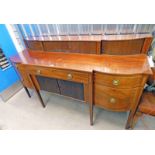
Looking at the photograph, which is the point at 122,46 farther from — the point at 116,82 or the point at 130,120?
the point at 130,120

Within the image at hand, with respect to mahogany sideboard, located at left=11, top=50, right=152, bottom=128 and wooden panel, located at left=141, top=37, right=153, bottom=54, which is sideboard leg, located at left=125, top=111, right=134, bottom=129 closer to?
mahogany sideboard, located at left=11, top=50, right=152, bottom=128

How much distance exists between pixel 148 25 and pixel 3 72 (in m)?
2.13

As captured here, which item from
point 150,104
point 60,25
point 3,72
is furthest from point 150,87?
point 3,72

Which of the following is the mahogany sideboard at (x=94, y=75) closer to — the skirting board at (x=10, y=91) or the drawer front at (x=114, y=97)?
the drawer front at (x=114, y=97)

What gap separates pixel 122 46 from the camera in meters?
1.17

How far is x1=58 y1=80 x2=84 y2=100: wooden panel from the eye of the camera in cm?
126

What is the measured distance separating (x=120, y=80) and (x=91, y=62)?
1.13 ft

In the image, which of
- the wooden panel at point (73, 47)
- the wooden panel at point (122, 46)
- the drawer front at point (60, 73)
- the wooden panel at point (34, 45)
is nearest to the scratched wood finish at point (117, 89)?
the drawer front at point (60, 73)

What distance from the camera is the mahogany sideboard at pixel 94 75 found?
1.00 m

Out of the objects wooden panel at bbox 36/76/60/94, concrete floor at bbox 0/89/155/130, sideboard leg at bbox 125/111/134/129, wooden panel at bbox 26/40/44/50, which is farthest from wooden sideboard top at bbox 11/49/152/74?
concrete floor at bbox 0/89/155/130

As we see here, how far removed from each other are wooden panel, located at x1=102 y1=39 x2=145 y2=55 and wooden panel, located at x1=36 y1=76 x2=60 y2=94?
69 centimetres

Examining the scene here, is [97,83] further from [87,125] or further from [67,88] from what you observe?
[87,125]

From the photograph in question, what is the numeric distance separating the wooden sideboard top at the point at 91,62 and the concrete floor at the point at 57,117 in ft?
2.57
